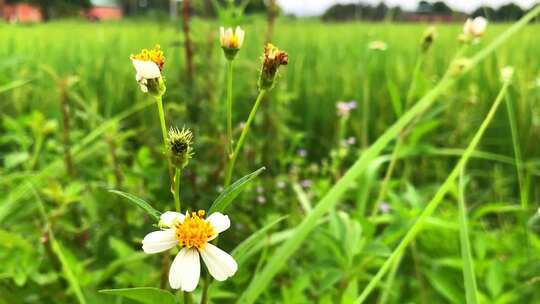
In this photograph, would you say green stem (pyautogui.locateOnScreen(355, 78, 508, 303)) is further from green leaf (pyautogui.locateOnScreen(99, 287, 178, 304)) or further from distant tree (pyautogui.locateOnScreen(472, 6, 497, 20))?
distant tree (pyautogui.locateOnScreen(472, 6, 497, 20))

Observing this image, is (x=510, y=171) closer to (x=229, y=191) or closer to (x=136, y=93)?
(x=136, y=93)

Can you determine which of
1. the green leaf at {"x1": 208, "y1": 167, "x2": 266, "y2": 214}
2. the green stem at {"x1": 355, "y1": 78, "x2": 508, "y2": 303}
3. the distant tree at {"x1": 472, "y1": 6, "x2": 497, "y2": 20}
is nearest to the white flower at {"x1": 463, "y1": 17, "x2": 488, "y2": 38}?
the green stem at {"x1": 355, "y1": 78, "x2": 508, "y2": 303}

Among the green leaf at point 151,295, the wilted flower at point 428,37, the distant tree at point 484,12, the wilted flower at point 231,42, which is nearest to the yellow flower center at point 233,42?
the wilted flower at point 231,42

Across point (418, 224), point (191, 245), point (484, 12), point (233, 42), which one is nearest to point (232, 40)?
point (233, 42)

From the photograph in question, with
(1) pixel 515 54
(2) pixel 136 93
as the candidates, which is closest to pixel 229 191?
(2) pixel 136 93

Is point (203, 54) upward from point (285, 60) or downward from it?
downward

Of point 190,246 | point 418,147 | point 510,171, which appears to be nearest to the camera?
point 190,246

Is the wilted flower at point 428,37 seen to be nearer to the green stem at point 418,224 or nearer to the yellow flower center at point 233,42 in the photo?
the green stem at point 418,224
